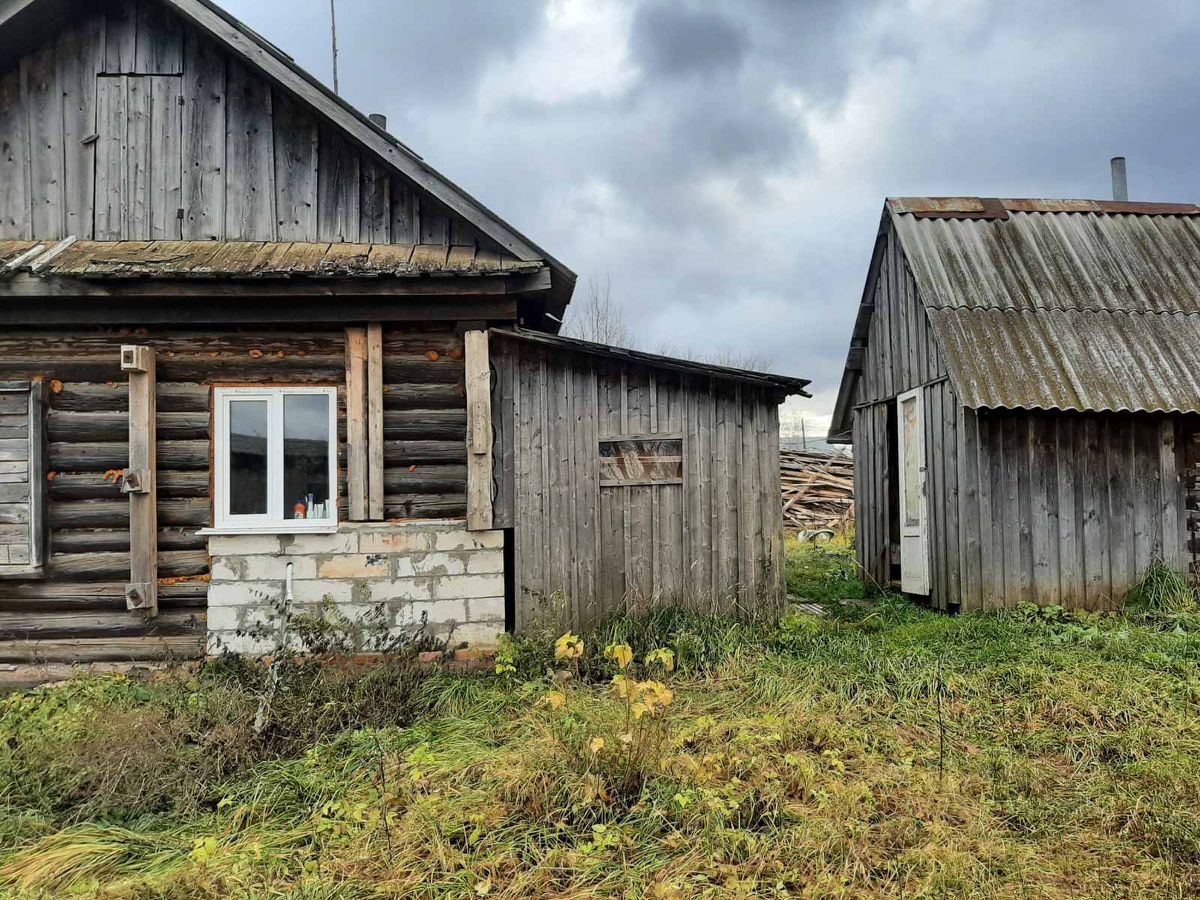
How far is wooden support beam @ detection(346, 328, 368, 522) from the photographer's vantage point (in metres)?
7.06

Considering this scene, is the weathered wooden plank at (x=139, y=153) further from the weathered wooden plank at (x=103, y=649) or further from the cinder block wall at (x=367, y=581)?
the weathered wooden plank at (x=103, y=649)

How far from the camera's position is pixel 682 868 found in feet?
12.0

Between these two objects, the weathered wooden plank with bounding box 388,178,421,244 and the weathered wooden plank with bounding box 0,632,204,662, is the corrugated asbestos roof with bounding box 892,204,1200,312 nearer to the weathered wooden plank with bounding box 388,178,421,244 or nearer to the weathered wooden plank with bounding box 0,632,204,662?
the weathered wooden plank with bounding box 388,178,421,244

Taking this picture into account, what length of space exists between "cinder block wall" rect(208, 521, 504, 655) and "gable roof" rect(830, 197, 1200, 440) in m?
5.99

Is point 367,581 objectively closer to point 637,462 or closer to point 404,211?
point 637,462

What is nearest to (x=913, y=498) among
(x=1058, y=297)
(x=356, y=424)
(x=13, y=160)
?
(x=1058, y=297)

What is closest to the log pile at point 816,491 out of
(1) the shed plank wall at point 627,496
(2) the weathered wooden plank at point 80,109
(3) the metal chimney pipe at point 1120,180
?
(3) the metal chimney pipe at point 1120,180

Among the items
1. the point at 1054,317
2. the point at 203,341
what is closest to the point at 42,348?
the point at 203,341

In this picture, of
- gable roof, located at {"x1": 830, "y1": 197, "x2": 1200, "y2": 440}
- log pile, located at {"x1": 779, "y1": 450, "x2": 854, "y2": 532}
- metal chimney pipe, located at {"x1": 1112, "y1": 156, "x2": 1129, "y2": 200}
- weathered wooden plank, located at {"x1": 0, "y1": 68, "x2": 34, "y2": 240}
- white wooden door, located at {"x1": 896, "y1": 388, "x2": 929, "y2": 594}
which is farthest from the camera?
log pile, located at {"x1": 779, "y1": 450, "x2": 854, "y2": 532}

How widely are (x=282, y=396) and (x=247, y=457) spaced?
0.69 metres

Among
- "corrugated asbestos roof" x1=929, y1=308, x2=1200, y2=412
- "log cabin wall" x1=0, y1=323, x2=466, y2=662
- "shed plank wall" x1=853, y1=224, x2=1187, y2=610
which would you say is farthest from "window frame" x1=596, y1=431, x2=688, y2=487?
"shed plank wall" x1=853, y1=224, x2=1187, y2=610

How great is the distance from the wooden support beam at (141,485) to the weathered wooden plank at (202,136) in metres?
1.61

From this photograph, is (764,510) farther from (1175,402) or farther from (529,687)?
(1175,402)

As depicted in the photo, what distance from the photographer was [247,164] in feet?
24.5
